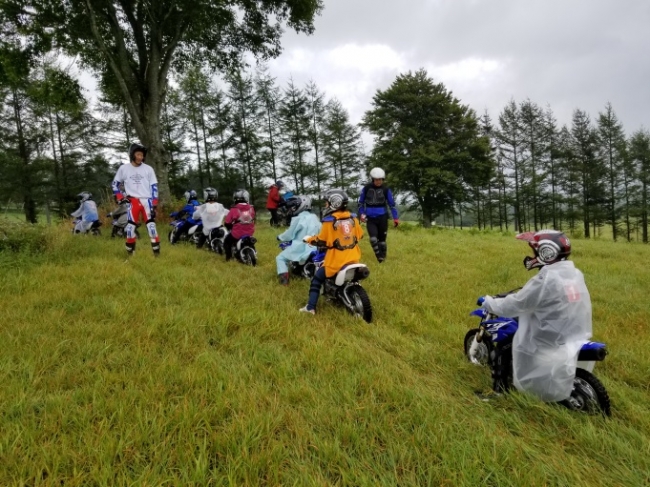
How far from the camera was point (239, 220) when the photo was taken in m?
7.75

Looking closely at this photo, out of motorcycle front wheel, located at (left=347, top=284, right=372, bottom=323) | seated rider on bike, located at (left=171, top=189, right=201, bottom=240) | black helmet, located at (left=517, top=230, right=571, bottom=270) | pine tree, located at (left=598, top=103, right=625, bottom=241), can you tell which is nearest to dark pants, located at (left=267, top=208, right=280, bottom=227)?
seated rider on bike, located at (left=171, top=189, right=201, bottom=240)

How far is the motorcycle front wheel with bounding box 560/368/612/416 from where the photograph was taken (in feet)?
8.01

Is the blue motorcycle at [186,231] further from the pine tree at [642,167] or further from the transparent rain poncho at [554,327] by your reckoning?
the pine tree at [642,167]

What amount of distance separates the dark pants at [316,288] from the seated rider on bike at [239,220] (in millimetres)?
3295

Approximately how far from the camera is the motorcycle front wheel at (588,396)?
2441 mm

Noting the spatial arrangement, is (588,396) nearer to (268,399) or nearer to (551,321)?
(551,321)

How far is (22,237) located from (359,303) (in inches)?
242

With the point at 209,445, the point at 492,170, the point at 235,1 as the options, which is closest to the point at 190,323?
the point at 209,445

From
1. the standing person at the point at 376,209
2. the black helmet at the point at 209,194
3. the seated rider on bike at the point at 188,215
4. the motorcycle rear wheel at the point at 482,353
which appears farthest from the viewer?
the seated rider on bike at the point at 188,215

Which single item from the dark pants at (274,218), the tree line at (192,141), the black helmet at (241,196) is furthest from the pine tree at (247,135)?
the black helmet at (241,196)

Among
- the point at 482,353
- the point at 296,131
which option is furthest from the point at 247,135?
the point at 482,353

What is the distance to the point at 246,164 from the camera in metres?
29.3

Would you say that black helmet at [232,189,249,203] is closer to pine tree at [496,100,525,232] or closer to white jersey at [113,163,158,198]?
white jersey at [113,163,158,198]

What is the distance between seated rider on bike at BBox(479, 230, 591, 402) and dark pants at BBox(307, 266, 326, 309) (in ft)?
8.49
